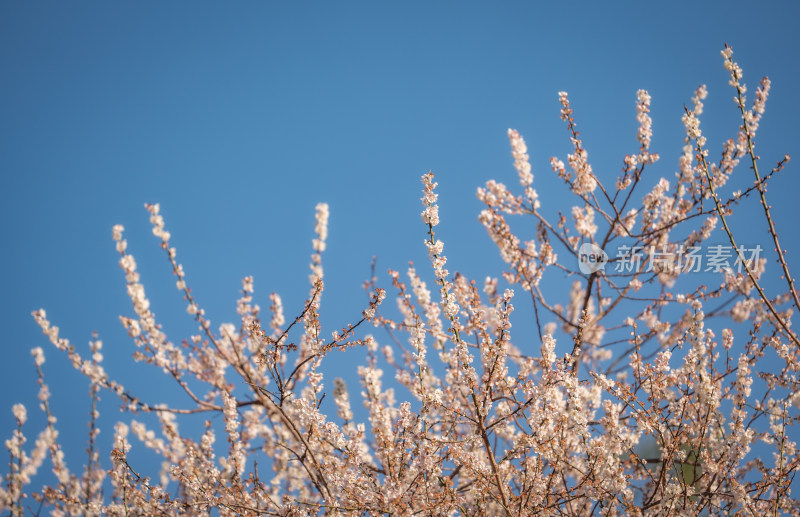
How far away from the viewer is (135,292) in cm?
576

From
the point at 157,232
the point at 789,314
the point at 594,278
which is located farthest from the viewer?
the point at 157,232

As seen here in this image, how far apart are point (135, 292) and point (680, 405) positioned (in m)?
5.34

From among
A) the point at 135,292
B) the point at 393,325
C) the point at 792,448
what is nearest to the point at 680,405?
the point at 792,448

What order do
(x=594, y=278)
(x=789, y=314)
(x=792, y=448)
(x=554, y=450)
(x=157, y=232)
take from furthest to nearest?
(x=157, y=232) < (x=594, y=278) < (x=789, y=314) < (x=792, y=448) < (x=554, y=450)

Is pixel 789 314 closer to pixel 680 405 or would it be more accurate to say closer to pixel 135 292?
pixel 680 405

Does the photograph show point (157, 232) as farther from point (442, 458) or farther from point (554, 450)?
point (554, 450)

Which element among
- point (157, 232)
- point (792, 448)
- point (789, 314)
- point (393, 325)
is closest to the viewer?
point (792, 448)

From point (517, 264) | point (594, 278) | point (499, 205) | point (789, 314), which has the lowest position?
point (789, 314)

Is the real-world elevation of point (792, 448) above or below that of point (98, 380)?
below

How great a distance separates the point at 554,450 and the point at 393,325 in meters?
1.30

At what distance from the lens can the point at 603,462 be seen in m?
3.20

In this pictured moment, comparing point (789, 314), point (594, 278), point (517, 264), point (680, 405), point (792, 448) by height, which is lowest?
point (792, 448)

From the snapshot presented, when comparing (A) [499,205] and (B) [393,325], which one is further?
(A) [499,205]

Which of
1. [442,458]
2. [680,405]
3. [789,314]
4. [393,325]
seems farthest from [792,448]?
[393,325]
